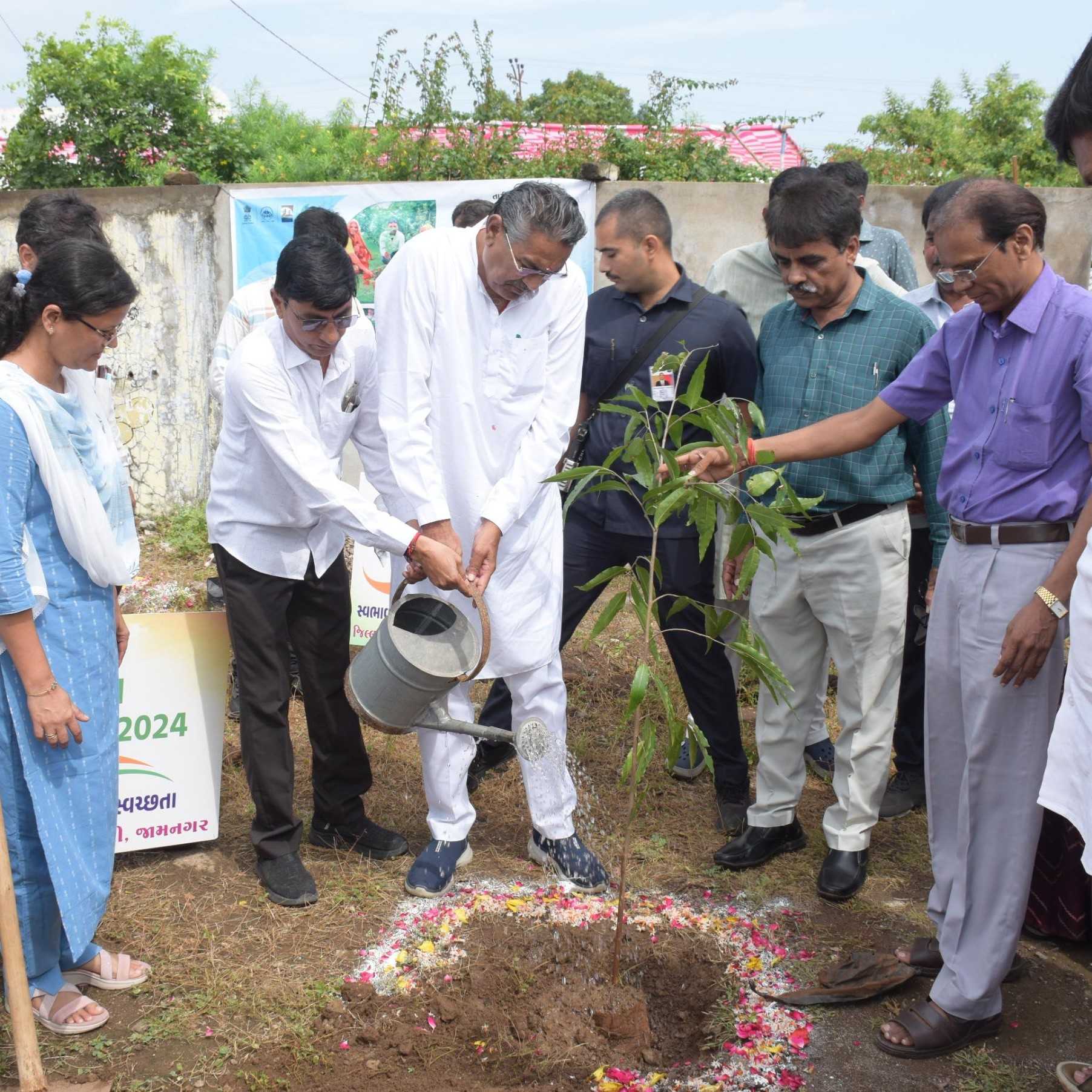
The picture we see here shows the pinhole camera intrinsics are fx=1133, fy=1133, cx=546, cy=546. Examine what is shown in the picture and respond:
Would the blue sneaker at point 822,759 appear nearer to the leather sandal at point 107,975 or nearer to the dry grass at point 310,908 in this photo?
the dry grass at point 310,908

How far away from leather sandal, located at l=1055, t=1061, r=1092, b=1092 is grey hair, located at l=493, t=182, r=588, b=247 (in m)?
2.32

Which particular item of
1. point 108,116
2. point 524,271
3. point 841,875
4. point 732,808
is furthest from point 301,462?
point 108,116

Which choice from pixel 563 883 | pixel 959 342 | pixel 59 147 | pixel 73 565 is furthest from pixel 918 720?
pixel 59 147

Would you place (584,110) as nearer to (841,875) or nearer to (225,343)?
(225,343)

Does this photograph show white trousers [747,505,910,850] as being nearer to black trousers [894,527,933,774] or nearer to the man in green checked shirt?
the man in green checked shirt

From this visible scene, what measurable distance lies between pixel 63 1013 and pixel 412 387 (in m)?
1.83

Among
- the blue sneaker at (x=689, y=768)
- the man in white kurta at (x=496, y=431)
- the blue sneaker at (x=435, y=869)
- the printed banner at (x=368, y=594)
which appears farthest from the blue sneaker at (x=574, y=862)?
the printed banner at (x=368, y=594)

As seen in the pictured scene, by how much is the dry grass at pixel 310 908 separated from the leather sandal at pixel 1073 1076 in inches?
4.1

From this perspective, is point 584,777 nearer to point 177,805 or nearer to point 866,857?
point 866,857

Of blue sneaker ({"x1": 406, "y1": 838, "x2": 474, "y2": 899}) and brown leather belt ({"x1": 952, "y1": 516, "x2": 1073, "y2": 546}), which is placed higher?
brown leather belt ({"x1": 952, "y1": 516, "x2": 1073, "y2": 546})

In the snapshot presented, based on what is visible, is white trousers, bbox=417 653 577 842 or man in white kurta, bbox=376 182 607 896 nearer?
man in white kurta, bbox=376 182 607 896

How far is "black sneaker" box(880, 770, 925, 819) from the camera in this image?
156 inches

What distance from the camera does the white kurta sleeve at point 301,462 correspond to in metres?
3.08

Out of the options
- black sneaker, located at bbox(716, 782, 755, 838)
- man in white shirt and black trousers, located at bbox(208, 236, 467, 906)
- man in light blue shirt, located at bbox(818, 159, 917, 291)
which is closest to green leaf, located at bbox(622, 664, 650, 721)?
man in white shirt and black trousers, located at bbox(208, 236, 467, 906)
